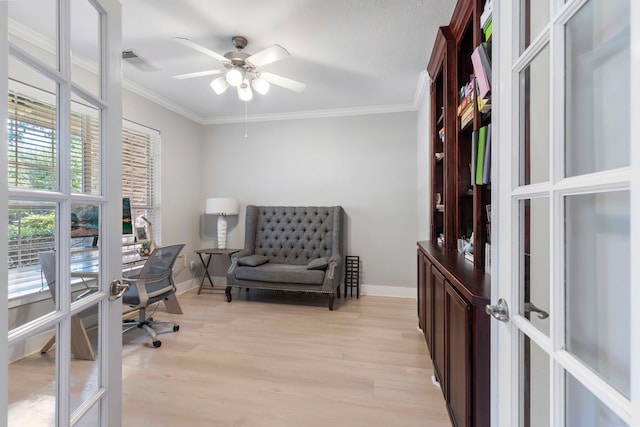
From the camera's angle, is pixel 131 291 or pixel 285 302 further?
pixel 285 302

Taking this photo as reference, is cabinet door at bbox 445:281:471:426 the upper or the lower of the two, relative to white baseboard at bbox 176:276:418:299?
upper

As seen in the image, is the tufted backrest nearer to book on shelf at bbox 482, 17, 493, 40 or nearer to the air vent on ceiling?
the air vent on ceiling

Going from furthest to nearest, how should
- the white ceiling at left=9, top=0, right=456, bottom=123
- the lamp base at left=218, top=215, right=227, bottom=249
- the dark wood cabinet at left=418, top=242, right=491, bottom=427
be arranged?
the lamp base at left=218, top=215, right=227, bottom=249 → the white ceiling at left=9, top=0, right=456, bottom=123 → the dark wood cabinet at left=418, top=242, right=491, bottom=427

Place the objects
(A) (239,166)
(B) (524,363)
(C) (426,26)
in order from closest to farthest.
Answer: (B) (524,363) → (C) (426,26) → (A) (239,166)

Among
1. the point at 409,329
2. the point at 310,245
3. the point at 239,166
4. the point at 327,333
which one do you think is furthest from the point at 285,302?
the point at 239,166

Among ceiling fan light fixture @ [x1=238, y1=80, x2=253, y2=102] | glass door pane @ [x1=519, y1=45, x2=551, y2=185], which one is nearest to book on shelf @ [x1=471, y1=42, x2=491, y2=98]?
glass door pane @ [x1=519, y1=45, x2=551, y2=185]

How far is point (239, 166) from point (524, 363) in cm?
414

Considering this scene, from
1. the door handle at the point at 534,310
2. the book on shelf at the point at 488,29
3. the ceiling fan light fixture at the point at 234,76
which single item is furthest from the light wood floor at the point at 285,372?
the ceiling fan light fixture at the point at 234,76

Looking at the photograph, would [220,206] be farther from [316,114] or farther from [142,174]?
[316,114]

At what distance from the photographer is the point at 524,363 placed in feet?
2.63

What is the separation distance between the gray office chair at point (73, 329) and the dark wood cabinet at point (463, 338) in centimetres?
133

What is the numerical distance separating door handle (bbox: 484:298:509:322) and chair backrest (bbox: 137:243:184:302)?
2.46 metres

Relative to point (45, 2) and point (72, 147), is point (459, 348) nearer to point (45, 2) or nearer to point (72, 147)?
point (72, 147)

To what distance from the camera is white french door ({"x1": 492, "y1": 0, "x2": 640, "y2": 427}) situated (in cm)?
50
